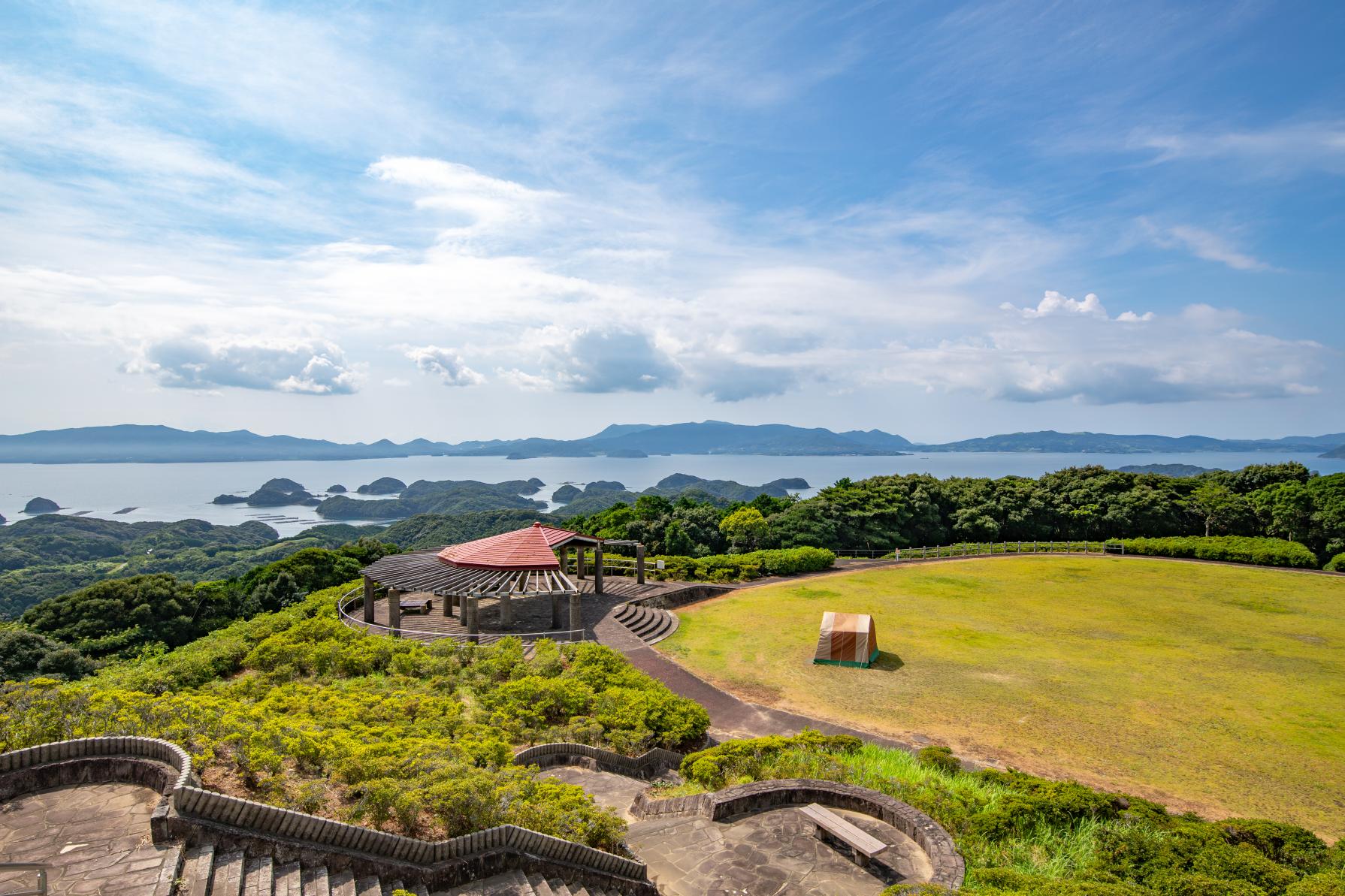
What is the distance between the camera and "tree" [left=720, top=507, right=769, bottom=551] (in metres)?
36.7

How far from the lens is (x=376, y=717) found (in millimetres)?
11102

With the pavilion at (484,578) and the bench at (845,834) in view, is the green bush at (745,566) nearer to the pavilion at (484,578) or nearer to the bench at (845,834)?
the pavilion at (484,578)

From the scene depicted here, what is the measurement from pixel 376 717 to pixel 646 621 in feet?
42.8

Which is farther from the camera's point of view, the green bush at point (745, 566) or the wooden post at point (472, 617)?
the green bush at point (745, 566)

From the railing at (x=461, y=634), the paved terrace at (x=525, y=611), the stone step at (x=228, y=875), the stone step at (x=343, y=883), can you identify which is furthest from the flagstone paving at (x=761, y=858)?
the paved terrace at (x=525, y=611)

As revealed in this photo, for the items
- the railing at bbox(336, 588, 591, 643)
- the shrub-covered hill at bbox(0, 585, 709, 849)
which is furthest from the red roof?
the shrub-covered hill at bbox(0, 585, 709, 849)

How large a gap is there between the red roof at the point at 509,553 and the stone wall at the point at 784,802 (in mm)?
11897

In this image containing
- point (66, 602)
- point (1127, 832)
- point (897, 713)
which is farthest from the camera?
point (66, 602)

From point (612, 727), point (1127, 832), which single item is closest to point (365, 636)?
point (612, 727)

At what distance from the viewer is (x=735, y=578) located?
30344mm

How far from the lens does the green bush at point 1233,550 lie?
106 feet

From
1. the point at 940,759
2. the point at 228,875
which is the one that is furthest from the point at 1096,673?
the point at 228,875

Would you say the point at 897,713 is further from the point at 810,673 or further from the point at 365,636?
the point at 365,636

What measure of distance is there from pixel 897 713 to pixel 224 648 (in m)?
16.2
